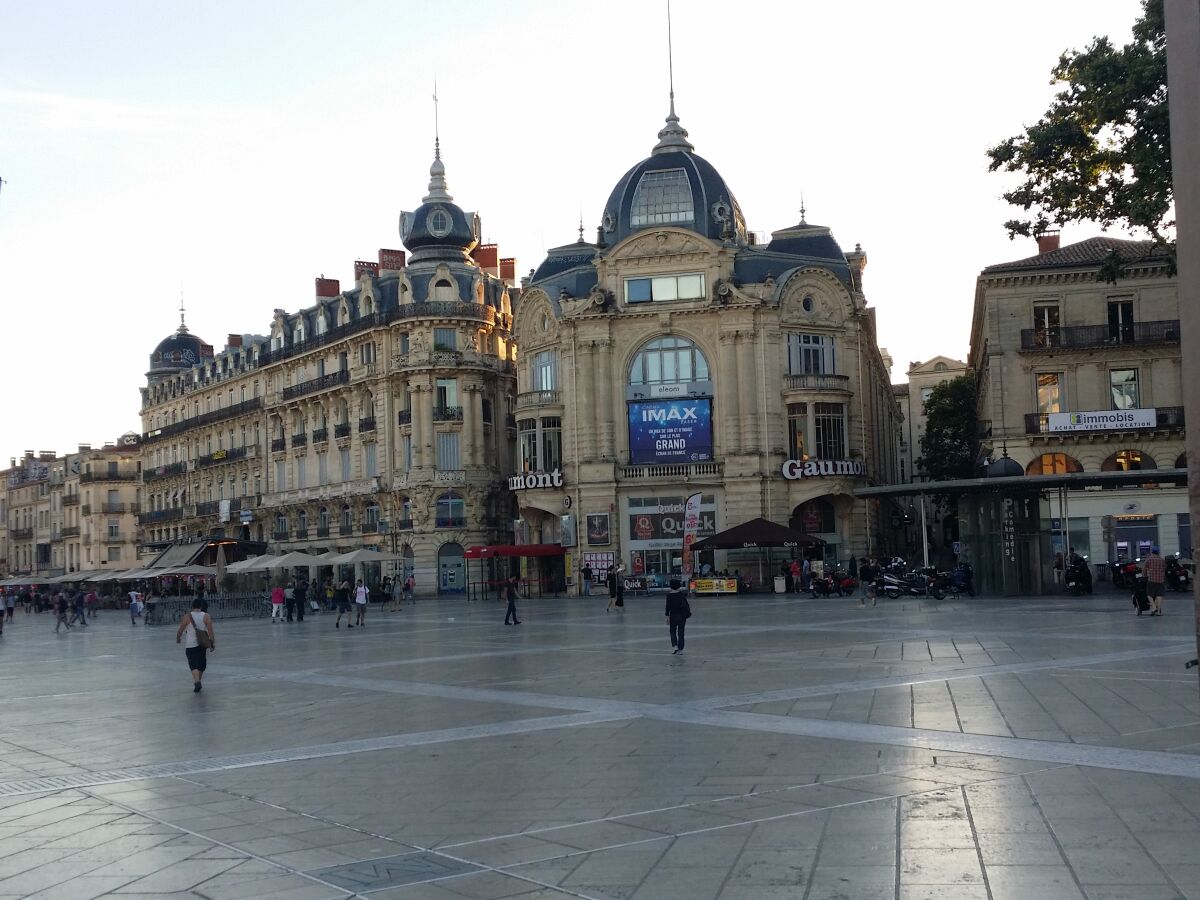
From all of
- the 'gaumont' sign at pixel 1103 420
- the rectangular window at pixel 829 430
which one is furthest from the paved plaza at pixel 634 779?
the rectangular window at pixel 829 430

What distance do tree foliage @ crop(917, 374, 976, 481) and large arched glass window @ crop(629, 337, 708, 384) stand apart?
28.8 meters

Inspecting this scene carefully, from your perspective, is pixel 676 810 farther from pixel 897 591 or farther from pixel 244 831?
pixel 897 591

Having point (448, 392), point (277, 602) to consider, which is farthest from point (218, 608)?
point (448, 392)

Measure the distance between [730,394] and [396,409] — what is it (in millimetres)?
21515

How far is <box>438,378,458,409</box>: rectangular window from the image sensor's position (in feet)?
228

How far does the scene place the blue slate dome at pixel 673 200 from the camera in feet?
203

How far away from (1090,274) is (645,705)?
4335 centimetres

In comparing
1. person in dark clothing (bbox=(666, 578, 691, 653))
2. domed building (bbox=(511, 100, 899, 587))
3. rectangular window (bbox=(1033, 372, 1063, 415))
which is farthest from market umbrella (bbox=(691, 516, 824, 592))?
person in dark clothing (bbox=(666, 578, 691, 653))

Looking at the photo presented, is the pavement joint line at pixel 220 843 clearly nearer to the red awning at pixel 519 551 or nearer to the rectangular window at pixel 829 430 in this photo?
the red awning at pixel 519 551

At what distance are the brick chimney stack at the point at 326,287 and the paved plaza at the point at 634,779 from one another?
6260 centimetres

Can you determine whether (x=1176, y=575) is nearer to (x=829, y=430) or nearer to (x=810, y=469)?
(x=810, y=469)

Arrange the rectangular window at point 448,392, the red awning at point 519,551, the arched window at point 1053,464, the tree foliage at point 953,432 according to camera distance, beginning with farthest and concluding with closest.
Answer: the tree foliage at point 953,432 < the rectangular window at point 448,392 < the red awning at point 519,551 < the arched window at point 1053,464

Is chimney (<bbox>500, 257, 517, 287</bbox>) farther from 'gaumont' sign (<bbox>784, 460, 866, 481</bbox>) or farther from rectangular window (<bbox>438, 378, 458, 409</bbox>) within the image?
'gaumont' sign (<bbox>784, 460, 866, 481</bbox>)

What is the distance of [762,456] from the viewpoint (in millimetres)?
58469
